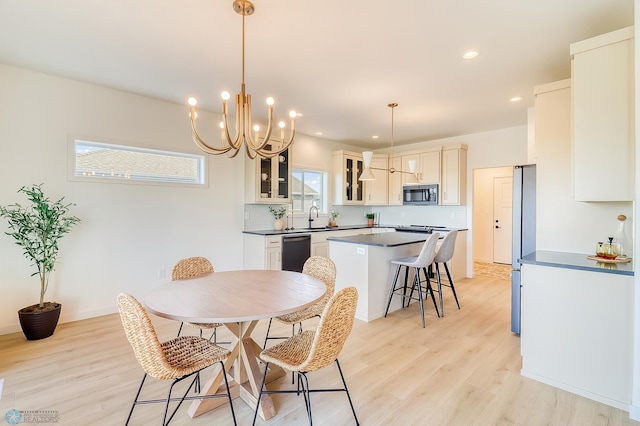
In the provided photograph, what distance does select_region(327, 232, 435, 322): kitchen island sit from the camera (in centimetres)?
341

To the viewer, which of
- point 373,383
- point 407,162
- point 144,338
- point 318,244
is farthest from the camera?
point 407,162

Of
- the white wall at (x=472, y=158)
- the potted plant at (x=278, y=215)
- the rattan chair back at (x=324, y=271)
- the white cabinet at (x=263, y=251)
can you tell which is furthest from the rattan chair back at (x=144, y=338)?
the white wall at (x=472, y=158)

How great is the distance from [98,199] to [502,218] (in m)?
7.45

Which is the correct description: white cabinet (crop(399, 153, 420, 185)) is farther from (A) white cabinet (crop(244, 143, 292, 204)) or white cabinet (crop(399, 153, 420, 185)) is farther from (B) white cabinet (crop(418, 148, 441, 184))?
(A) white cabinet (crop(244, 143, 292, 204))

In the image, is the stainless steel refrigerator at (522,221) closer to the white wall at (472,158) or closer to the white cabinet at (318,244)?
the white wall at (472,158)

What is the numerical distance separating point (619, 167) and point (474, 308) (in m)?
2.33

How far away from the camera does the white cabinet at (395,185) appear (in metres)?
6.16

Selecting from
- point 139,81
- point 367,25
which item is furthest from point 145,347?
point 139,81

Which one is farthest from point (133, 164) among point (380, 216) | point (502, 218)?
point (502, 218)

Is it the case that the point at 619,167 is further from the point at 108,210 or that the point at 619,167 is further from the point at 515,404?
the point at 108,210

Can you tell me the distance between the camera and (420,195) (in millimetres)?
5797

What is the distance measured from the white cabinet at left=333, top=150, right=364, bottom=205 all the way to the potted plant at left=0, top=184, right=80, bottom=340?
165 inches

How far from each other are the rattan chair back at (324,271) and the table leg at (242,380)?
674mm

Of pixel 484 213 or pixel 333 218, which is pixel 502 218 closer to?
pixel 484 213
